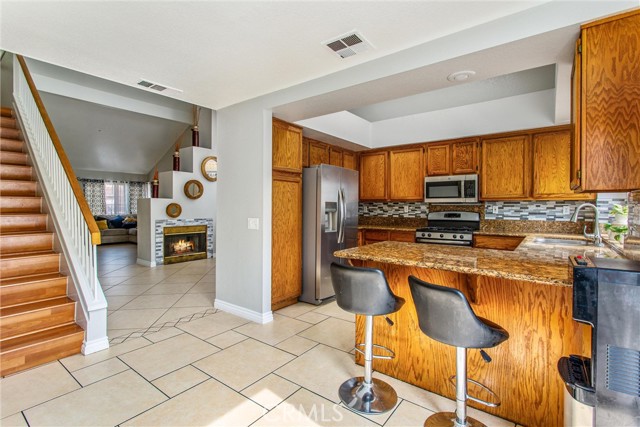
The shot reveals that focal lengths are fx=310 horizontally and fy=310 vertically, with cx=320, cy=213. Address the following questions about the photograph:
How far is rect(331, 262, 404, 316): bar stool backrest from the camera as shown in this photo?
182 centimetres

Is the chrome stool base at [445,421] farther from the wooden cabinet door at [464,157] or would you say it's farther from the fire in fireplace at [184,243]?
the fire in fireplace at [184,243]

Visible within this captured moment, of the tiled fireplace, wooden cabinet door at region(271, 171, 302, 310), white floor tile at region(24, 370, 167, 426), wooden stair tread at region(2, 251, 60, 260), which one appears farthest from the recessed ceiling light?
the tiled fireplace

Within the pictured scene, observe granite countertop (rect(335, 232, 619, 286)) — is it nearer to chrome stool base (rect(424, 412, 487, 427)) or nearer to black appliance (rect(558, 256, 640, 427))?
black appliance (rect(558, 256, 640, 427))

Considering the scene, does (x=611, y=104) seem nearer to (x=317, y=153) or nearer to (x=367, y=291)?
(x=367, y=291)

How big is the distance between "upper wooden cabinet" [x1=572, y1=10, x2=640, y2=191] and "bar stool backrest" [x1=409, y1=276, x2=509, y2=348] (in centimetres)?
98

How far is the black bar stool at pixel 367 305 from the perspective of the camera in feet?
5.99

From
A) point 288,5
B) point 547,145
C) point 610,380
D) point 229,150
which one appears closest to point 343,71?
point 288,5

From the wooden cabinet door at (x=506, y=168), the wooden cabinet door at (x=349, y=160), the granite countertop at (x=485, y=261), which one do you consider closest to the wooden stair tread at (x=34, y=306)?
the granite countertop at (x=485, y=261)

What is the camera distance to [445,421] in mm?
1763

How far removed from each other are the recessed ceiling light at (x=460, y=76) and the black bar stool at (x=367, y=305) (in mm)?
1633

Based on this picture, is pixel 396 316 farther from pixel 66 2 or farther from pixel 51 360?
pixel 66 2

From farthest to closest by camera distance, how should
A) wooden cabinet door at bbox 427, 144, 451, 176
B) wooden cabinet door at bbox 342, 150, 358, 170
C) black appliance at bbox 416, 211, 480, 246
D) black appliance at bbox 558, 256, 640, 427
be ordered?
wooden cabinet door at bbox 342, 150, 358, 170
wooden cabinet door at bbox 427, 144, 451, 176
black appliance at bbox 416, 211, 480, 246
black appliance at bbox 558, 256, 640, 427

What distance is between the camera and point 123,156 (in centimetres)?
962

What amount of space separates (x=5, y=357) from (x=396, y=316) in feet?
9.31
